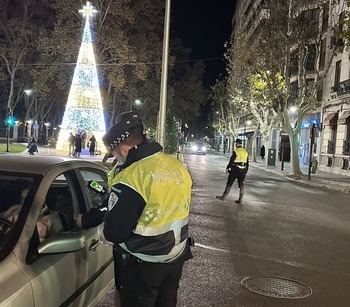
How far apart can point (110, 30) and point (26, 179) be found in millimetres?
29138

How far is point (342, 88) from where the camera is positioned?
2991 centimetres

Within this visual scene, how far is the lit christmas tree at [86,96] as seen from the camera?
26.7 metres

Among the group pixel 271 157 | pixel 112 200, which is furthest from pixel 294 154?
pixel 112 200

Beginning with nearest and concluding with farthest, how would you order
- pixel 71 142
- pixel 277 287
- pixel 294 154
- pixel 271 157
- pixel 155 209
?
pixel 155 209 → pixel 277 287 → pixel 294 154 → pixel 71 142 → pixel 271 157

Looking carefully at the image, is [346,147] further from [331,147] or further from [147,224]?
[147,224]

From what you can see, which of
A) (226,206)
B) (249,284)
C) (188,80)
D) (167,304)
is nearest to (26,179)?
(167,304)

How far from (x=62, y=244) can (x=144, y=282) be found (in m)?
0.60

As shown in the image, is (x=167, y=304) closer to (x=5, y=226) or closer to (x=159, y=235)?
(x=159, y=235)

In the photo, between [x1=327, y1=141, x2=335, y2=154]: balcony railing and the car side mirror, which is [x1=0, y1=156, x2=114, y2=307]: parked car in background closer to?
the car side mirror

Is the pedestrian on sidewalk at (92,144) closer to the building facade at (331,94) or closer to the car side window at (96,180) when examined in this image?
the building facade at (331,94)

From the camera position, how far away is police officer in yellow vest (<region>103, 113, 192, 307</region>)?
253 centimetres

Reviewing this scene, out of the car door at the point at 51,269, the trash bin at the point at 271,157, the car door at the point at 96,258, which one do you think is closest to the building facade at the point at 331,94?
the trash bin at the point at 271,157

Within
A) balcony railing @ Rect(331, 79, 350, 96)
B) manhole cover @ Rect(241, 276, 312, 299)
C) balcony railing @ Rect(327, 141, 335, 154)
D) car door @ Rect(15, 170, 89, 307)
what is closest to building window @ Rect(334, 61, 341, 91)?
balcony railing @ Rect(331, 79, 350, 96)

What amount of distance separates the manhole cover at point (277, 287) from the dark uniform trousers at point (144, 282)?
3.02m
